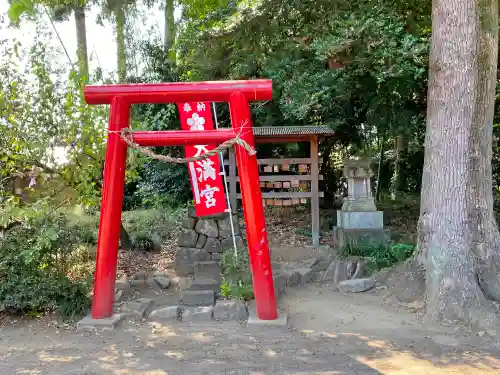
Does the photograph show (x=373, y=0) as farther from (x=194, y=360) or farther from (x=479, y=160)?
(x=194, y=360)

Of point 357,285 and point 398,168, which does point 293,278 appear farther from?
point 398,168

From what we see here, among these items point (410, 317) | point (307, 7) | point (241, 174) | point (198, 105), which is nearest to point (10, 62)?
point (198, 105)

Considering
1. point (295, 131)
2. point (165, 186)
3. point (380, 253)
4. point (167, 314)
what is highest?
point (295, 131)

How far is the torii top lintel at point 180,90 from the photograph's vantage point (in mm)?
5953

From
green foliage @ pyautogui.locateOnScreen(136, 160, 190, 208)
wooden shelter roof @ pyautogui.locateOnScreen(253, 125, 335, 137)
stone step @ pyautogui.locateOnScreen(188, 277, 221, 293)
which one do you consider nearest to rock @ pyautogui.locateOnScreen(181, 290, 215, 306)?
stone step @ pyautogui.locateOnScreen(188, 277, 221, 293)

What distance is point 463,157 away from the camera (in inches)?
244

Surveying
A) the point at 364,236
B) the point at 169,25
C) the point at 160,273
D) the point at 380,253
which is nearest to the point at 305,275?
the point at 380,253

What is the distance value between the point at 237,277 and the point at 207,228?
174 cm

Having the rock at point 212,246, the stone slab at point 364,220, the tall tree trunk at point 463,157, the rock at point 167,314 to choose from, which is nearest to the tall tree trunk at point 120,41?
the rock at point 212,246

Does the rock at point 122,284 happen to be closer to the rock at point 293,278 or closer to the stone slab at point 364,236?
the rock at point 293,278

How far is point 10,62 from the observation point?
7055mm

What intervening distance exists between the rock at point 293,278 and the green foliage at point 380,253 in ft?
3.83

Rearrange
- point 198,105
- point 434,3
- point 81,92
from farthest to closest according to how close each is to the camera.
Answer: point 198,105
point 81,92
point 434,3

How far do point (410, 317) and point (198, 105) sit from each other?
492 centimetres
